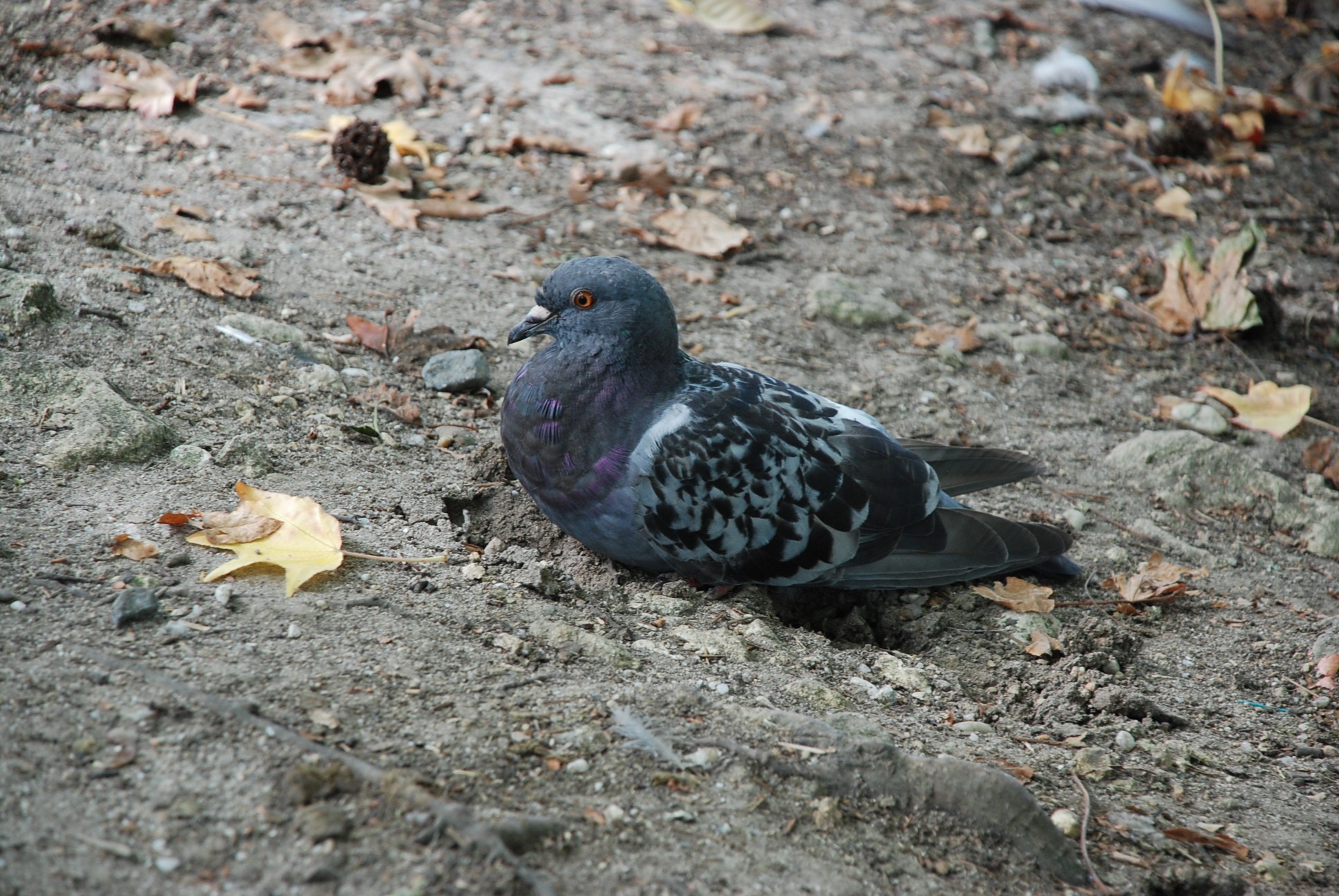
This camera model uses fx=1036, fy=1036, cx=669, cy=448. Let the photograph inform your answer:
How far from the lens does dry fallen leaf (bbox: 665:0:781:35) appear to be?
7.15 m

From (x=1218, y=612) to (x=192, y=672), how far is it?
130 inches

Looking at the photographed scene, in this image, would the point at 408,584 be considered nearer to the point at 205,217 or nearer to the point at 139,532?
the point at 139,532

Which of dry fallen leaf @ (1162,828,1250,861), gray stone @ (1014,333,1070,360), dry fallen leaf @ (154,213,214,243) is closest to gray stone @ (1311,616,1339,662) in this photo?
dry fallen leaf @ (1162,828,1250,861)

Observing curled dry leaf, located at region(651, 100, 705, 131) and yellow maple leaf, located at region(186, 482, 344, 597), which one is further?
curled dry leaf, located at region(651, 100, 705, 131)

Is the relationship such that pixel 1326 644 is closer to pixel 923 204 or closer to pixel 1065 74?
pixel 923 204

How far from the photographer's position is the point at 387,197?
5070mm

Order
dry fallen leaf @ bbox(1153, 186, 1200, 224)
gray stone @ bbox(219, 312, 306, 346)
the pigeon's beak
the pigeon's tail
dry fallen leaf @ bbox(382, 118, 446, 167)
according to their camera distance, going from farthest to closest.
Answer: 1. dry fallen leaf @ bbox(1153, 186, 1200, 224)
2. dry fallen leaf @ bbox(382, 118, 446, 167)
3. gray stone @ bbox(219, 312, 306, 346)
4. the pigeon's tail
5. the pigeon's beak

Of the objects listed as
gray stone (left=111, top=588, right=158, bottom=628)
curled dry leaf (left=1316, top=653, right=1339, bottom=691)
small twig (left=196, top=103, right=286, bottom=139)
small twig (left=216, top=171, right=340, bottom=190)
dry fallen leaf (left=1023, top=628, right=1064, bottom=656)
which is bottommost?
dry fallen leaf (left=1023, top=628, right=1064, bottom=656)

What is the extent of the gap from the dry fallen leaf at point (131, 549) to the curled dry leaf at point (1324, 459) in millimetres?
4609

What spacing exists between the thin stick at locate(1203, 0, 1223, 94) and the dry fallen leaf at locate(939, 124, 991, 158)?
199 cm

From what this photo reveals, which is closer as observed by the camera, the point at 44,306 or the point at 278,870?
the point at 278,870

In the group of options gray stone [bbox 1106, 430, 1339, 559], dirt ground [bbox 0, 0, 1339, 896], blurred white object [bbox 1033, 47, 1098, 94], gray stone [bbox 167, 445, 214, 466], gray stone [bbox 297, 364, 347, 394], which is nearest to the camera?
dirt ground [bbox 0, 0, 1339, 896]

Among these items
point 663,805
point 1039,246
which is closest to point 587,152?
point 1039,246

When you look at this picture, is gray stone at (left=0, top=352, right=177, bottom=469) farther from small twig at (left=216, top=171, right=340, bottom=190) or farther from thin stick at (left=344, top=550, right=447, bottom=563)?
small twig at (left=216, top=171, right=340, bottom=190)
